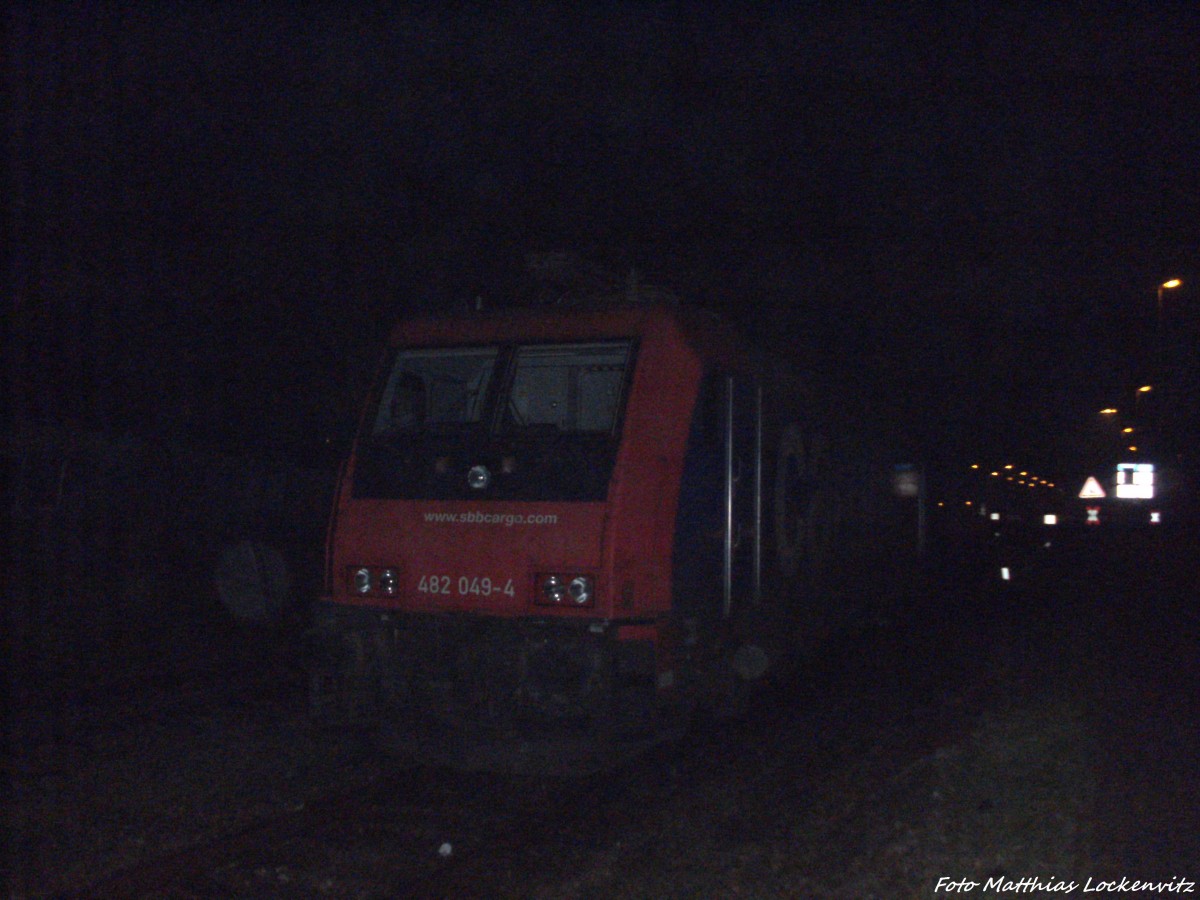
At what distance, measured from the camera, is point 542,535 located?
7367mm

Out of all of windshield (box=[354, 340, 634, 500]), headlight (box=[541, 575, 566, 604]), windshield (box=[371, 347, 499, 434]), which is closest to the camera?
headlight (box=[541, 575, 566, 604])

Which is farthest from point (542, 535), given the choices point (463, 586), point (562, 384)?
point (562, 384)

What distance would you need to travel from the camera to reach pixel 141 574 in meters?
16.4

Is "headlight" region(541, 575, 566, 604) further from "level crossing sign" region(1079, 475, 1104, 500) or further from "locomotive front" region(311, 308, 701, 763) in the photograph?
"level crossing sign" region(1079, 475, 1104, 500)

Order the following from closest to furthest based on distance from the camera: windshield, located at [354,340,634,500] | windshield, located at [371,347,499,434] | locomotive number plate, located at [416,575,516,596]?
locomotive number plate, located at [416,575,516,596], windshield, located at [354,340,634,500], windshield, located at [371,347,499,434]

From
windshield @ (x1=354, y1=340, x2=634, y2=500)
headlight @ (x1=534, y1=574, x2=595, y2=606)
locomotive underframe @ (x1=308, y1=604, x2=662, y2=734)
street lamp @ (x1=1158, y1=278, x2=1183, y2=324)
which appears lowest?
locomotive underframe @ (x1=308, y1=604, x2=662, y2=734)

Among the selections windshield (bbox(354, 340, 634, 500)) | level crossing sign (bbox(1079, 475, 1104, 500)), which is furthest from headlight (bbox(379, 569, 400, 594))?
level crossing sign (bbox(1079, 475, 1104, 500))

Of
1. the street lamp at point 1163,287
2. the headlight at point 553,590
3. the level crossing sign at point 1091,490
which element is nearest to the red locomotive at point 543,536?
the headlight at point 553,590

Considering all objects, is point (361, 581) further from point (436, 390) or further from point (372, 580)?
point (436, 390)

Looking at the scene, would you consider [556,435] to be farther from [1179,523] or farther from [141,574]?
[1179,523]

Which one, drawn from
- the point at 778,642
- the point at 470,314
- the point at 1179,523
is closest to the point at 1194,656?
the point at 778,642

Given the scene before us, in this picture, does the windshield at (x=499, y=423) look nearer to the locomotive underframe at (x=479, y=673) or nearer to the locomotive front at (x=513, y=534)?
the locomotive front at (x=513, y=534)

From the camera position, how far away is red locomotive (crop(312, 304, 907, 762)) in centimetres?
712

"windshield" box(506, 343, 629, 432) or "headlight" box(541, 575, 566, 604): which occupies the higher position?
"windshield" box(506, 343, 629, 432)
